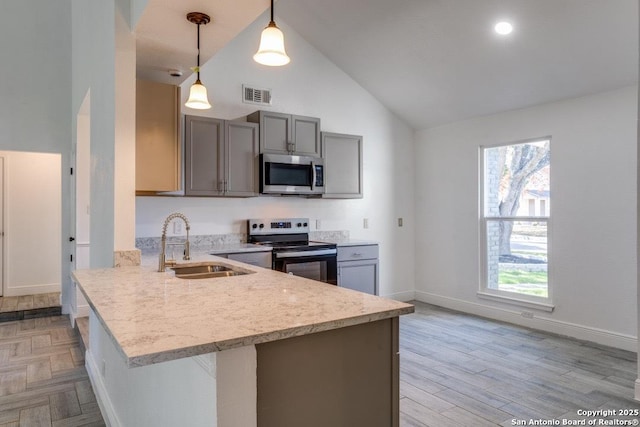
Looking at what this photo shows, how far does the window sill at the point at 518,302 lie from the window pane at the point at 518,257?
0.29 feet

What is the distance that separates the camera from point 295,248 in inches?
155

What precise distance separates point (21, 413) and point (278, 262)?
2097 millimetres

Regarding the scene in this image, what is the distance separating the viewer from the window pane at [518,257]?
423 centimetres

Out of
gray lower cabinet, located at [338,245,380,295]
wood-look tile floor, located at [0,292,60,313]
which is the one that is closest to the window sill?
Result: gray lower cabinet, located at [338,245,380,295]

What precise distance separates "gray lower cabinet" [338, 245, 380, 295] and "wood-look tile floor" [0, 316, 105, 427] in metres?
2.46

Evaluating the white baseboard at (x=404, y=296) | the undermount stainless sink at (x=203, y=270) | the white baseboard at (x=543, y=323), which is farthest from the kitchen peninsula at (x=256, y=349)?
the white baseboard at (x=404, y=296)

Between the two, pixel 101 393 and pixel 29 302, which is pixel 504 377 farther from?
pixel 29 302

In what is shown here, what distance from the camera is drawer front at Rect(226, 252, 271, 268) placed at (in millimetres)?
3643

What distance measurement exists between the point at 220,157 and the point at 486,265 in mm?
3193

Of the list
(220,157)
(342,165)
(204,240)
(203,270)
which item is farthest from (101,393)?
(342,165)

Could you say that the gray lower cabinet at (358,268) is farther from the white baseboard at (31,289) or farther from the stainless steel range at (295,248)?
the white baseboard at (31,289)

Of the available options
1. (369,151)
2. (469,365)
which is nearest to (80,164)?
(369,151)

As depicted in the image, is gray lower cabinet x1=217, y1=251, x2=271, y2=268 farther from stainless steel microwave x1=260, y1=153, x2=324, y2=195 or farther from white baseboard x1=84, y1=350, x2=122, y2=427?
white baseboard x1=84, y1=350, x2=122, y2=427

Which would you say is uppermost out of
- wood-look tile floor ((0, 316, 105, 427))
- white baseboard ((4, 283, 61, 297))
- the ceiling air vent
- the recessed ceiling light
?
the recessed ceiling light
